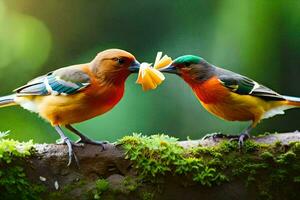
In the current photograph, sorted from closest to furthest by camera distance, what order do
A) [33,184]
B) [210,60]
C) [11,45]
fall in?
[33,184] < [210,60] < [11,45]

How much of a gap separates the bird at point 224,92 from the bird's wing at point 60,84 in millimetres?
392

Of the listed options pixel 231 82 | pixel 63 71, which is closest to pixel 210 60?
pixel 231 82

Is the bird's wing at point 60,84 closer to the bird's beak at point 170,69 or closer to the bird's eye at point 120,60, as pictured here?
the bird's eye at point 120,60

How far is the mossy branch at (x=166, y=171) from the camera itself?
2.51 meters

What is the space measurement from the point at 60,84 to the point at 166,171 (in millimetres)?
623

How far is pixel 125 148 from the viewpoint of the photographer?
262 cm

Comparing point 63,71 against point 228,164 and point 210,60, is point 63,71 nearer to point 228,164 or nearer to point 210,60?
point 228,164

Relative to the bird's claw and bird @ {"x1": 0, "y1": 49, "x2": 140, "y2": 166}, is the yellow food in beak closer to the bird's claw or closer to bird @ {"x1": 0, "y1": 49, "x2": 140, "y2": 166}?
bird @ {"x1": 0, "y1": 49, "x2": 140, "y2": 166}

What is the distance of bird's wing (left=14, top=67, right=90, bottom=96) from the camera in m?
2.69

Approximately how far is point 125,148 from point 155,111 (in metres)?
1.14

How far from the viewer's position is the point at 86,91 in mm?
2660

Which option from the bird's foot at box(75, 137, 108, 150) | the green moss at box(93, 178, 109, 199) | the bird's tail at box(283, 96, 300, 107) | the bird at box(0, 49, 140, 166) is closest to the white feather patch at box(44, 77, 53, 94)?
the bird at box(0, 49, 140, 166)

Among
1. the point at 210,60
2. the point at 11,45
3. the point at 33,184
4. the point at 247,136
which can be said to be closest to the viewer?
the point at 33,184

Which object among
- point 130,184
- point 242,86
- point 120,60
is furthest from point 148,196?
point 242,86
